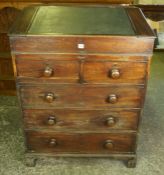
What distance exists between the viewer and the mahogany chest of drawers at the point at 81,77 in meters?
1.30

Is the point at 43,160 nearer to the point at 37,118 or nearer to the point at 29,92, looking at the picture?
the point at 37,118

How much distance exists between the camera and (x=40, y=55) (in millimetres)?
1336

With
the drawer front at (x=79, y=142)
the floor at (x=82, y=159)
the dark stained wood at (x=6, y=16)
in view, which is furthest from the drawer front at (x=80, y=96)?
the dark stained wood at (x=6, y=16)

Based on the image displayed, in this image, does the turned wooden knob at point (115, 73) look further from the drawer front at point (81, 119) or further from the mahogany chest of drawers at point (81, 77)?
the drawer front at point (81, 119)

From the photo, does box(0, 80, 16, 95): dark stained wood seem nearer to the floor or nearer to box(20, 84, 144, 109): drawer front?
the floor

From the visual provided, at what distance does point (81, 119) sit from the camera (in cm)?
155

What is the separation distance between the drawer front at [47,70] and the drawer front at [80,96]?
0.05 m

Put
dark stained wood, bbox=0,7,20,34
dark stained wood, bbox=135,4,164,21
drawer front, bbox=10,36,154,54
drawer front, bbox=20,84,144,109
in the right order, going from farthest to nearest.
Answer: dark stained wood, bbox=135,4,164,21, dark stained wood, bbox=0,7,20,34, drawer front, bbox=20,84,144,109, drawer front, bbox=10,36,154,54

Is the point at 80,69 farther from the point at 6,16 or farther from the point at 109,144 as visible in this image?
the point at 6,16

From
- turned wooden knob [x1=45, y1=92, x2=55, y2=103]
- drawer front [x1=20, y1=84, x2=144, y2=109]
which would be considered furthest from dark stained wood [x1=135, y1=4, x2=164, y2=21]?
turned wooden knob [x1=45, y1=92, x2=55, y2=103]

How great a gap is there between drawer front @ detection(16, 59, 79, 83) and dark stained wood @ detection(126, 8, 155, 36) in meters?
0.34

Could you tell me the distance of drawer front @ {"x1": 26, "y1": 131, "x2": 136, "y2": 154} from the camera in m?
1.61

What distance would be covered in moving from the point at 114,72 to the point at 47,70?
331 millimetres

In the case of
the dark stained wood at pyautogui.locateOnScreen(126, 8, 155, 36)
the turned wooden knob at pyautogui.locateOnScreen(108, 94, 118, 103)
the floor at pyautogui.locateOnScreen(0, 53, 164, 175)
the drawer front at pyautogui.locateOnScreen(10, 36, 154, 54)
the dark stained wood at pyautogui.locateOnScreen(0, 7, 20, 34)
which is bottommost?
the floor at pyautogui.locateOnScreen(0, 53, 164, 175)
